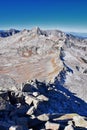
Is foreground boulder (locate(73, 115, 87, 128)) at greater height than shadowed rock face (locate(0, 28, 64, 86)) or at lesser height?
greater

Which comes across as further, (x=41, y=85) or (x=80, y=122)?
(x=41, y=85)

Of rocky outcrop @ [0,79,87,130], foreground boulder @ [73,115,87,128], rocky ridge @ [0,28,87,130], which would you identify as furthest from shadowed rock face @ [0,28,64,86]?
foreground boulder @ [73,115,87,128]

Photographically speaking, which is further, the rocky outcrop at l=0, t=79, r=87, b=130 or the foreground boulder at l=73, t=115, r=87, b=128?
the foreground boulder at l=73, t=115, r=87, b=128

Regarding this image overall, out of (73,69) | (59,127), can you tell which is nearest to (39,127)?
(59,127)

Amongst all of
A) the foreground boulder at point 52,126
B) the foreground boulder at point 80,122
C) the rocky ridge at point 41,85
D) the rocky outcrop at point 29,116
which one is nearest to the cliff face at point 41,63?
the rocky ridge at point 41,85

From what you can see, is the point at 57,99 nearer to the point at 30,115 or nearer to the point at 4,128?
the point at 30,115

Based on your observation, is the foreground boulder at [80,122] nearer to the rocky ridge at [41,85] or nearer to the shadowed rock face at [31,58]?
the rocky ridge at [41,85]

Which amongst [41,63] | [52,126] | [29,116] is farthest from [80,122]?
[41,63]

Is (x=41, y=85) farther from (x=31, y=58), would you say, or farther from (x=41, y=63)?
(x=31, y=58)

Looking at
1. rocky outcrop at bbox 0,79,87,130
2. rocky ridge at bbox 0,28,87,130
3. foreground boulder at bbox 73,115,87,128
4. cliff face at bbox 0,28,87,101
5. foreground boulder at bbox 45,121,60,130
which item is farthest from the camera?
cliff face at bbox 0,28,87,101

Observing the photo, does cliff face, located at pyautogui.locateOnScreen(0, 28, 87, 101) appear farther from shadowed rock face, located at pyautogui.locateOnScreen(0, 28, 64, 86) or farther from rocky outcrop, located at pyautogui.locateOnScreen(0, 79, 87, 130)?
rocky outcrop, located at pyautogui.locateOnScreen(0, 79, 87, 130)

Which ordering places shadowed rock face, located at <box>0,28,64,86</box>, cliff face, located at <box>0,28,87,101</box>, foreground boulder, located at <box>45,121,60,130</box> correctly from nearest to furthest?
foreground boulder, located at <box>45,121,60,130</box> < cliff face, located at <box>0,28,87,101</box> < shadowed rock face, located at <box>0,28,64,86</box>
